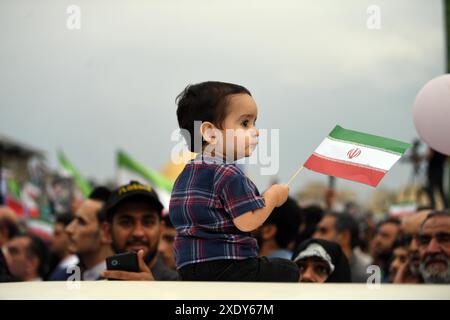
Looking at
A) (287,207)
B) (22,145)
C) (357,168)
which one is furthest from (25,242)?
(22,145)

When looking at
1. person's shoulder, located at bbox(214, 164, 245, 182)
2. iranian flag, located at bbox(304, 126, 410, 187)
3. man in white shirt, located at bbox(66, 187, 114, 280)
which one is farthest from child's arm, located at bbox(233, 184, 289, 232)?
man in white shirt, located at bbox(66, 187, 114, 280)

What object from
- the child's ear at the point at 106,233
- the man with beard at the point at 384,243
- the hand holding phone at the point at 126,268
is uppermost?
the hand holding phone at the point at 126,268

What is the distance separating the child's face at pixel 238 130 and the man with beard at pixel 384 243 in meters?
4.77

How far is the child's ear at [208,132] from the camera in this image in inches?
145

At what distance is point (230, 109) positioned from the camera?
3.69m

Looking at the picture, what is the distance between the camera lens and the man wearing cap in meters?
5.25

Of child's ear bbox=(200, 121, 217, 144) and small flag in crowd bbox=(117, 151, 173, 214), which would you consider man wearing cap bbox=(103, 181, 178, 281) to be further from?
small flag in crowd bbox=(117, 151, 173, 214)

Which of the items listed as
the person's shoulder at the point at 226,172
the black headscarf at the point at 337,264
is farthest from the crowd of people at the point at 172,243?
the person's shoulder at the point at 226,172

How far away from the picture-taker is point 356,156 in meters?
4.03

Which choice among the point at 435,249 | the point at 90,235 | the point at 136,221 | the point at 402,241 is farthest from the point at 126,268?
the point at 402,241

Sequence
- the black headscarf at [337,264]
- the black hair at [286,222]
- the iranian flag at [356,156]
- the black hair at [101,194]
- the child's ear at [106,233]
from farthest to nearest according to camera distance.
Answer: the black hair at [101,194], the black hair at [286,222], the child's ear at [106,233], the black headscarf at [337,264], the iranian flag at [356,156]

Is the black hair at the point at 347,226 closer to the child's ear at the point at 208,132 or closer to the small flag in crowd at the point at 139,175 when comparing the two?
the small flag in crowd at the point at 139,175
